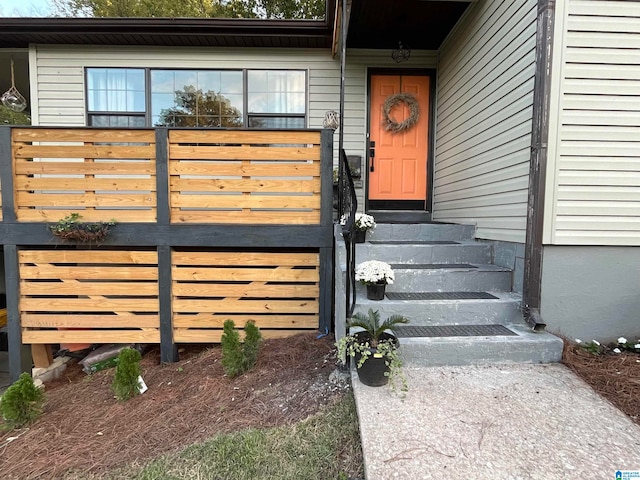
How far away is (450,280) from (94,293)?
12.1 feet

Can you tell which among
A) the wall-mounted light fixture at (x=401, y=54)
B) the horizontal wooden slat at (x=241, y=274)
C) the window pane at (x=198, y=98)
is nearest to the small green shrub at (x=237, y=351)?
the horizontal wooden slat at (x=241, y=274)

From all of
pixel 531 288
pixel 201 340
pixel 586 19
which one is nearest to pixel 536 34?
pixel 586 19

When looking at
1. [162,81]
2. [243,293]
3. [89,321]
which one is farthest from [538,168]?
[162,81]

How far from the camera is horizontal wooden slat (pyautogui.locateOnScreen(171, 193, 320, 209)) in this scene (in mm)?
3678

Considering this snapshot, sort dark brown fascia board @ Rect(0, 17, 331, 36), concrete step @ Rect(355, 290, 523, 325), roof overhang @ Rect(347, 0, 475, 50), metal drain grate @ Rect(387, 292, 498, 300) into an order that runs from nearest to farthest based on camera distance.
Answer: concrete step @ Rect(355, 290, 523, 325) < metal drain grate @ Rect(387, 292, 498, 300) < roof overhang @ Rect(347, 0, 475, 50) < dark brown fascia board @ Rect(0, 17, 331, 36)

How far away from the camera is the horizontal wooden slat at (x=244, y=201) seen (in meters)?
3.68

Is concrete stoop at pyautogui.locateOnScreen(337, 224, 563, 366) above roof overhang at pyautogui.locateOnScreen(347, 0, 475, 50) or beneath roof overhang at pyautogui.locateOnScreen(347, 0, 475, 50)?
beneath

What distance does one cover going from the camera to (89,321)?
3.78 meters

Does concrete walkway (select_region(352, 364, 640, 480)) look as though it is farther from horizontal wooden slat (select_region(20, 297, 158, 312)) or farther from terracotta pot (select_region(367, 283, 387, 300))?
horizontal wooden slat (select_region(20, 297, 158, 312))

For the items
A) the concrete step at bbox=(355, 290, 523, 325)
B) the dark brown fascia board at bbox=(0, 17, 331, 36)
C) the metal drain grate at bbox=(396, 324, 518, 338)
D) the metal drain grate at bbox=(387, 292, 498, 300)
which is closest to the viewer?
the metal drain grate at bbox=(396, 324, 518, 338)

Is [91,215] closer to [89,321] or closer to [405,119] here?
[89,321]

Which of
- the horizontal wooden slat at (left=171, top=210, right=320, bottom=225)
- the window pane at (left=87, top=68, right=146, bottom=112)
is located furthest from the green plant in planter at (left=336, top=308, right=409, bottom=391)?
the window pane at (left=87, top=68, right=146, bottom=112)

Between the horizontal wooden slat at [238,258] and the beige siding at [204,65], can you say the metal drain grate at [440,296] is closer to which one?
the horizontal wooden slat at [238,258]

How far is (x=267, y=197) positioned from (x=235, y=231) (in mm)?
507
